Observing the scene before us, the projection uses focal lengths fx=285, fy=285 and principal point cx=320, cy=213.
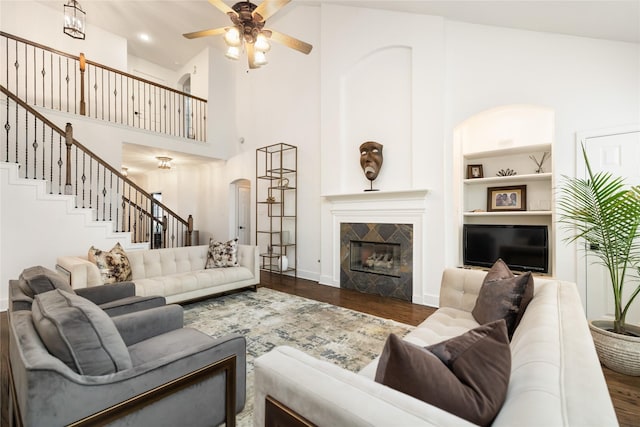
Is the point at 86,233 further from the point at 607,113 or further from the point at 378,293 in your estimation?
the point at 607,113

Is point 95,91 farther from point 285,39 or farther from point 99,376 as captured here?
point 99,376

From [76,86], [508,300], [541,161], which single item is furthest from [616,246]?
[76,86]

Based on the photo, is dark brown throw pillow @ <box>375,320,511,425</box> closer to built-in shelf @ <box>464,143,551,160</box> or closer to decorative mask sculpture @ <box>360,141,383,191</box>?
built-in shelf @ <box>464,143,551,160</box>

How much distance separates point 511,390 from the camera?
778 millimetres

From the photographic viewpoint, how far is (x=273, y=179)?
5980 millimetres

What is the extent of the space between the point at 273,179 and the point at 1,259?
160 inches

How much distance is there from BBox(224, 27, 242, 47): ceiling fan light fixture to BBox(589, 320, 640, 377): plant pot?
4.18m

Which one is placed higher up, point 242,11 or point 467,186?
point 242,11

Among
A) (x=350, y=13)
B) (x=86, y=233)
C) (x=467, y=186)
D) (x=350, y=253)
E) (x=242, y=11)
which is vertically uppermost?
(x=350, y=13)

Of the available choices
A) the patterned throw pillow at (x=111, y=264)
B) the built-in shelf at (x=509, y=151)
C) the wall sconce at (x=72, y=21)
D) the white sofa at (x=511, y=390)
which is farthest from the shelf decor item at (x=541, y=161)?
the wall sconce at (x=72, y=21)

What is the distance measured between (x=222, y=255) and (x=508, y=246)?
3.81 metres

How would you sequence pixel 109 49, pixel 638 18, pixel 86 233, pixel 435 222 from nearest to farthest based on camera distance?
pixel 638 18 < pixel 435 222 < pixel 86 233 < pixel 109 49

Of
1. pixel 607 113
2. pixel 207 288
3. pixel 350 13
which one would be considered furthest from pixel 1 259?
pixel 607 113

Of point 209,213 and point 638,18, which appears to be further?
point 209,213
